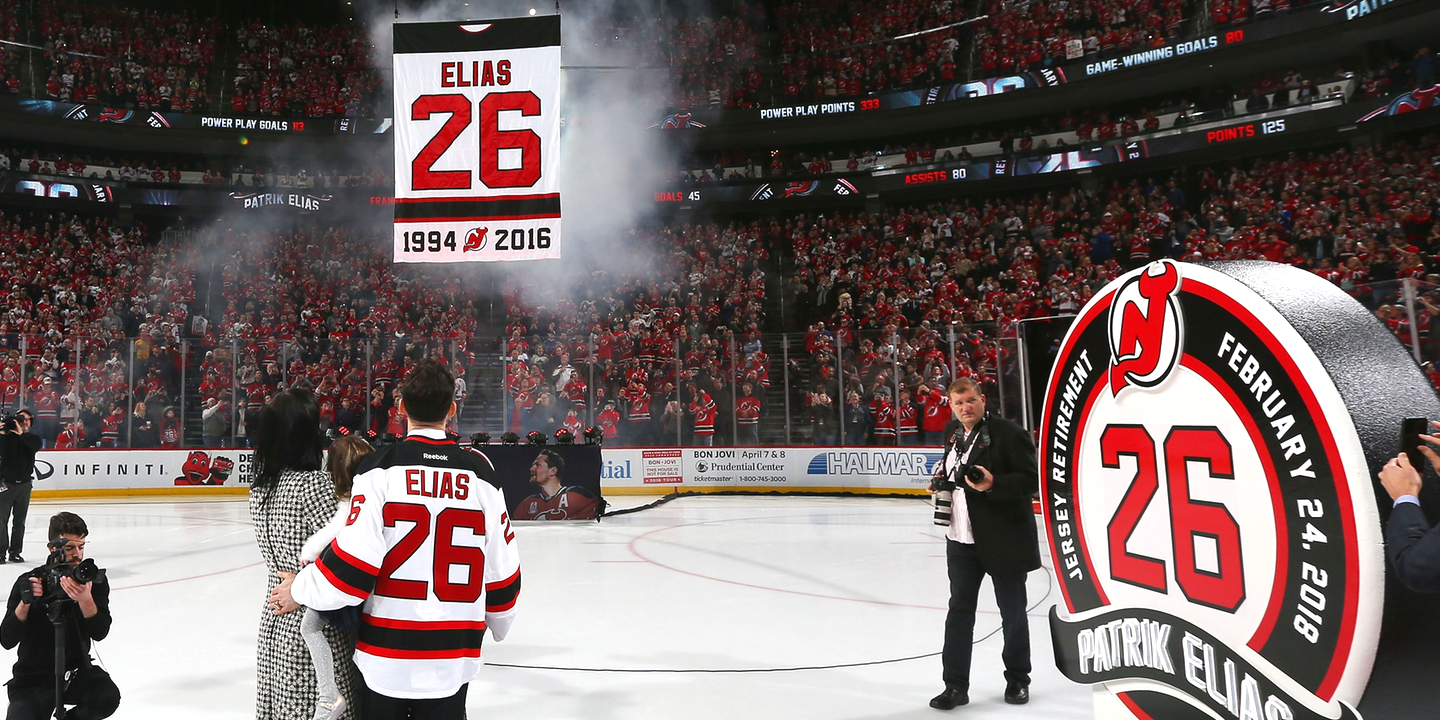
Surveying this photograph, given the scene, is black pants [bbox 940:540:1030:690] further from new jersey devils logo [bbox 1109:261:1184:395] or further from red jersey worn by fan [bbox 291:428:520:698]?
new jersey devils logo [bbox 1109:261:1184:395]

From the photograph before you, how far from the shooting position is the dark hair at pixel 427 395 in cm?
252

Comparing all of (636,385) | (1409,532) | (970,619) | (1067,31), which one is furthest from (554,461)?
(1067,31)

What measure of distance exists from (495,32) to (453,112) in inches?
30.0

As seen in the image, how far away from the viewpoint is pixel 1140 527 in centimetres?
147

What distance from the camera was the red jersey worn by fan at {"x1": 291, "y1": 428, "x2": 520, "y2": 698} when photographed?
7.89ft

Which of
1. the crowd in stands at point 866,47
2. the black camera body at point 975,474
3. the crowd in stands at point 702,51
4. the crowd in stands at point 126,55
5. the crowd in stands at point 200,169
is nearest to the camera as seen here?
the black camera body at point 975,474

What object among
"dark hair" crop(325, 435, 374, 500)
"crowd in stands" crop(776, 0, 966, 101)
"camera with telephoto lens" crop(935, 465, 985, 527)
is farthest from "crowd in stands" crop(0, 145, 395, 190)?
"camera with telephoto lens" crop(935, 465, 985, 527)

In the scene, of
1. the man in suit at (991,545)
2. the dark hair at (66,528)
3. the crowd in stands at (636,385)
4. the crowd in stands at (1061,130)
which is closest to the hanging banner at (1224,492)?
the man in suit at (991,545)

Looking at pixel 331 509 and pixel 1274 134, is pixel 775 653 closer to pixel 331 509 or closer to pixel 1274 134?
pixel 331 509

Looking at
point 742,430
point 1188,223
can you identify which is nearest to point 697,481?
point 742,430

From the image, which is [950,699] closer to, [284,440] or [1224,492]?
[284,440]

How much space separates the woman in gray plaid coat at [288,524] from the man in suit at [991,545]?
2.69 m

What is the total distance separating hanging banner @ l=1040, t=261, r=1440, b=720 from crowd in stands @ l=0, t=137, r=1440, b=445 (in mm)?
6652

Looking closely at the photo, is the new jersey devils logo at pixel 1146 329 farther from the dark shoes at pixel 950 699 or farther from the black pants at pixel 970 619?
the dark shoes at pixel 950 699
